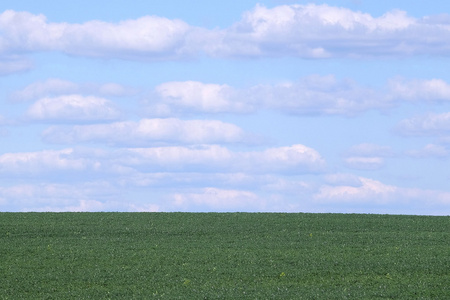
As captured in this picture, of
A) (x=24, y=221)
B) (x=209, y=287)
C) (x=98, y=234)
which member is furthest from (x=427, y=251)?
(x=24, y=221)

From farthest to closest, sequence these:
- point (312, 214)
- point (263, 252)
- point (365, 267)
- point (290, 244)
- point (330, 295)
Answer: point (312, 214) → point (290, 244) → point (263, 252) → point (365, 267) → point (330, 295)

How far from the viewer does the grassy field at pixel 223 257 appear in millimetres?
21078

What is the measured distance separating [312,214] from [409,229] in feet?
19.5

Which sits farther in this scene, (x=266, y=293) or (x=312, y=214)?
(x=312, y=214)

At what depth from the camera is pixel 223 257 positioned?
25281mm

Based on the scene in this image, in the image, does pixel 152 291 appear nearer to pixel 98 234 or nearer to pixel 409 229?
pixel 98 234

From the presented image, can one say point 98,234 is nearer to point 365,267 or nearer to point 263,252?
point 263,252

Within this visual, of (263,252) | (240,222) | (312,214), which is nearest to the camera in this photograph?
(263,252)

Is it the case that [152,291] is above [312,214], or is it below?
below

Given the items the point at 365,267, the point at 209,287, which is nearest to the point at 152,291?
the point at 209,287

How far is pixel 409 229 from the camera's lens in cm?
3353

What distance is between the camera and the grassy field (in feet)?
69.2

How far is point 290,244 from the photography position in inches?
1107

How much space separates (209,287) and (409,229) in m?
15.5
